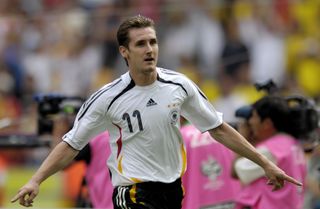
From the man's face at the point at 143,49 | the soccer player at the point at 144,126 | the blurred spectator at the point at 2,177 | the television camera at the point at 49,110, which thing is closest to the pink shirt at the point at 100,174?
the television camera at the point at 49,110

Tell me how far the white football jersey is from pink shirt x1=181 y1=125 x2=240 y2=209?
85.4 inches

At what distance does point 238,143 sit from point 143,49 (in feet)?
3.10

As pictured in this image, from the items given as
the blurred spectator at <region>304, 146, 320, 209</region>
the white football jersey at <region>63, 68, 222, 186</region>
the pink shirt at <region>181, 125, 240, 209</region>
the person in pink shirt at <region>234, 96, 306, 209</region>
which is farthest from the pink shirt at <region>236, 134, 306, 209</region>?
the white football jersey at <region>63, 68, 222, 186</region>

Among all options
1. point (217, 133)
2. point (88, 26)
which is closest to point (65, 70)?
point (88, 26)

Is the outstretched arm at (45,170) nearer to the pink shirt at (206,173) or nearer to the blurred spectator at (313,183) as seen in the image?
the pink shirt at (206,173)

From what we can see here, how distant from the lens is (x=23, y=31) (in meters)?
17.1

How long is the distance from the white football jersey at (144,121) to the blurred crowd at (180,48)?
20.3ft

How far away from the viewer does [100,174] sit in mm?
→ 10148

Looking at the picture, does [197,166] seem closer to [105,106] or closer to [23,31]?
[105,106]

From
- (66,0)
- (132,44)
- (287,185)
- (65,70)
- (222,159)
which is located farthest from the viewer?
(66,0)

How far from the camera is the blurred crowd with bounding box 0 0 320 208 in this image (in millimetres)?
15367

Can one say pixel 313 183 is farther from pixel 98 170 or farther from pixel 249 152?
pixel 249 152

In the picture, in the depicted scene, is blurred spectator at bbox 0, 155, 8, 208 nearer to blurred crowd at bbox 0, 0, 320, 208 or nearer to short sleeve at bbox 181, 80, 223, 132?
blurred crowd at bbox 0, 0, 320, 208

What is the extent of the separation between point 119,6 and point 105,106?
9.06 meters
